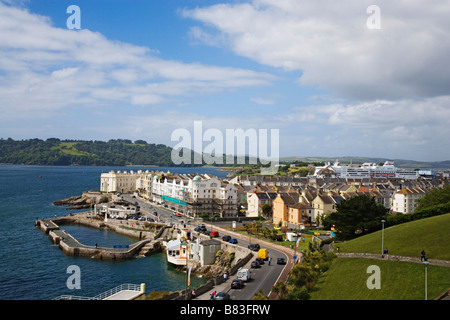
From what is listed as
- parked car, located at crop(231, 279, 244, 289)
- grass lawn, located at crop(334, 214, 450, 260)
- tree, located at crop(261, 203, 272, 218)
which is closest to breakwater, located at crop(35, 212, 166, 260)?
tree, located at crop(261, 203, 272, 218)

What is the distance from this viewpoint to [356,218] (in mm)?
40031

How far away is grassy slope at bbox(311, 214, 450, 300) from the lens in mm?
20594

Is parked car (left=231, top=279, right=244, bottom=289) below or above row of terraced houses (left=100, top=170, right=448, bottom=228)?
below

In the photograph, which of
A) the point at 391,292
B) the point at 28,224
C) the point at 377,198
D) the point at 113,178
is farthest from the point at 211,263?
the point at 113,178

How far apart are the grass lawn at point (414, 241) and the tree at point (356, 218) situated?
399cm

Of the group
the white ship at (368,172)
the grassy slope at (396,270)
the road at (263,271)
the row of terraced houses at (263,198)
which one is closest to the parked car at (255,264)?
the road at (263,271)

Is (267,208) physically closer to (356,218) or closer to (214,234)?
(214,234)

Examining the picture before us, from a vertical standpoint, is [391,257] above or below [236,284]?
above

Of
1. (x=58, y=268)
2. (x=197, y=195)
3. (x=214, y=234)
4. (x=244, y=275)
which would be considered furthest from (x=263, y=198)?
(x=244, y=275)

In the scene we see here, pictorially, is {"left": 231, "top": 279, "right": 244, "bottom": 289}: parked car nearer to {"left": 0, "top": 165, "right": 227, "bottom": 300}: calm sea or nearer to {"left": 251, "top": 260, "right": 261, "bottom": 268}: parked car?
{"left": 251, "top": 260, "right": 261, "bottom": 268}: parked car

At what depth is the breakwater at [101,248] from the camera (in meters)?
44.9

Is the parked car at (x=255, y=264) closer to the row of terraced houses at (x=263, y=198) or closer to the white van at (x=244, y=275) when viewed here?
the white van at (x=244, y=275)

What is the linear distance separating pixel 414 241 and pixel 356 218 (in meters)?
10.7
